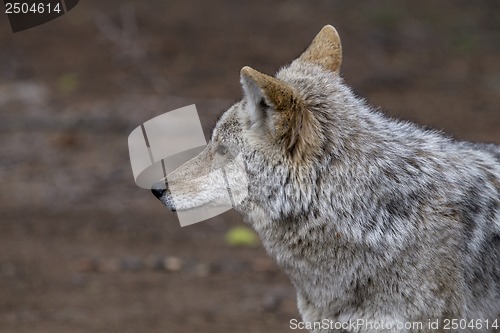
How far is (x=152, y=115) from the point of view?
1255cm

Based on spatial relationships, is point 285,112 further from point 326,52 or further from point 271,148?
point 326,52

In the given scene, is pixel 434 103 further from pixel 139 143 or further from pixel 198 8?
pixel 139 143

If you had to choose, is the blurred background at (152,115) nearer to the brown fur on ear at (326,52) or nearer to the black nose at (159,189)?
the brown fur on ear at (326,52)

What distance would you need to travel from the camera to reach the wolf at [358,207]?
474 cm

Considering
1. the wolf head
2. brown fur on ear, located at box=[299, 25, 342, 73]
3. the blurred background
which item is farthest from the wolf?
the blurred background

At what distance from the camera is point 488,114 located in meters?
13.0

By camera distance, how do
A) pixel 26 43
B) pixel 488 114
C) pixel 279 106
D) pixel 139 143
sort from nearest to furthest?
pixel 279 106 < pixel 139 143 < pixel 488 114 < pixel 26 43

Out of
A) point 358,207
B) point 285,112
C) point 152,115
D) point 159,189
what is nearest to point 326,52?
point 285,112

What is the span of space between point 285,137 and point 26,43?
38.1 ft

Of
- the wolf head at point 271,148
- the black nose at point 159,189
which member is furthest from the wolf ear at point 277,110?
the black nose at point 159,189

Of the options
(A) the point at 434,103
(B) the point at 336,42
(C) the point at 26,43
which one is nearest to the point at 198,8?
(C) the point at 26,43

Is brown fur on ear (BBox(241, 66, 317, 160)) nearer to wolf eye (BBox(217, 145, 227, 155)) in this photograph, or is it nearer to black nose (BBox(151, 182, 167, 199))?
wolf eye (BBox(217, 145, 227, 155))

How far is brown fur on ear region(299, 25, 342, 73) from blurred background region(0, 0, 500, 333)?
1.10m

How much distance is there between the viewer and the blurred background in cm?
791
